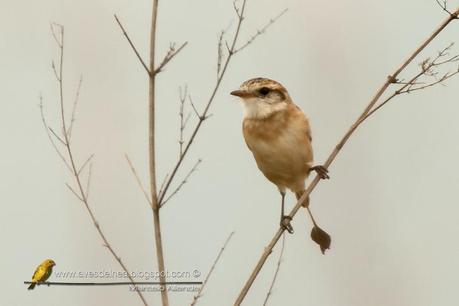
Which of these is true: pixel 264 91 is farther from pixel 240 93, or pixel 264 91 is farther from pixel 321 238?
pixel 321 238

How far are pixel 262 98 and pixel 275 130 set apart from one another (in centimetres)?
22

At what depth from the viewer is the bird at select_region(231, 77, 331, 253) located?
4297 millimetres

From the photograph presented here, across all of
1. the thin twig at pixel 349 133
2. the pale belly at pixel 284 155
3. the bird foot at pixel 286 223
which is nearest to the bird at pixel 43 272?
the thin twig at pixel 349 133

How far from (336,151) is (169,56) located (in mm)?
965

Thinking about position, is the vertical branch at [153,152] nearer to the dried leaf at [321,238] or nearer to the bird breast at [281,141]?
the bird breast at [281,141]

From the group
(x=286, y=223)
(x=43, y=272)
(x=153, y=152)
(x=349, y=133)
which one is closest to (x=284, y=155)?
(x=286, y=223)

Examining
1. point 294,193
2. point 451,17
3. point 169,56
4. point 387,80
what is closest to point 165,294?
point 169,56

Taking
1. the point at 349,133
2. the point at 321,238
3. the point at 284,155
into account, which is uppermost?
the point at 349,133

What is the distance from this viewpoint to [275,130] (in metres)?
4.31

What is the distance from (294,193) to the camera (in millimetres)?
4855

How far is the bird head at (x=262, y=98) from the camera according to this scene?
168 inches

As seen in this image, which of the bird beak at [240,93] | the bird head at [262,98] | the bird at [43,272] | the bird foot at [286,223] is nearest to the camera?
the bird at [43,272]

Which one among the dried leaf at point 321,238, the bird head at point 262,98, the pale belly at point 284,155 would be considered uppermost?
the bird head at point 262,98

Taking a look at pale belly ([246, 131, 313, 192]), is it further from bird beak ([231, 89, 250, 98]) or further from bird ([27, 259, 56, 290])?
bird ([27, 259, 56, 290])
